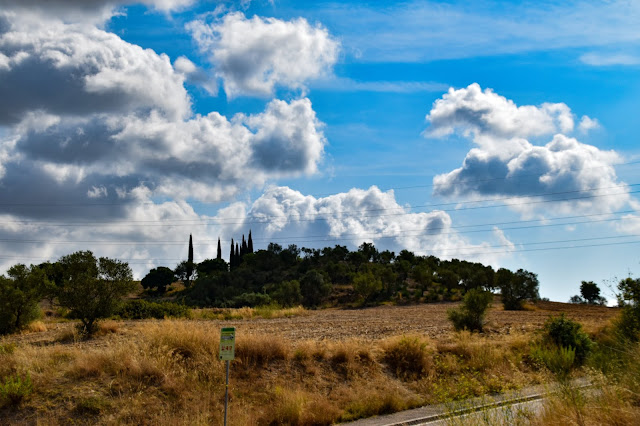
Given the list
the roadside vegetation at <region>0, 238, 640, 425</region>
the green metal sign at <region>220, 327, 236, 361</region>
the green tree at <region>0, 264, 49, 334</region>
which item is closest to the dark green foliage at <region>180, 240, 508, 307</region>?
the green tree at <region>0, 264, 49, 334</region>

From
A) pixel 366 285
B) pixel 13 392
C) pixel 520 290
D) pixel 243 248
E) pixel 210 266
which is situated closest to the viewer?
pixel 13 392

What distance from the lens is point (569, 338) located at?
20.3 m

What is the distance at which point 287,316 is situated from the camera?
1656 inches

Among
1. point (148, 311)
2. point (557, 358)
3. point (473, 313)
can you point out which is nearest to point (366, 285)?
point (148, 311)

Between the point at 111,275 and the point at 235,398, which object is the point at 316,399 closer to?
the point at 235,398

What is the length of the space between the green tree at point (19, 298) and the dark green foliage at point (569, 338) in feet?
91.4

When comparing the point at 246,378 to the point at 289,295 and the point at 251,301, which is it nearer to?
the point at 251,301

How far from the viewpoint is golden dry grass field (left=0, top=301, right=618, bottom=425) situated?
1280cm

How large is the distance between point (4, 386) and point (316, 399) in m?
8.74

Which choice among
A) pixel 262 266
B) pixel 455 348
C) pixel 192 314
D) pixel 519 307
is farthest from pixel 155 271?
pixel 455 348

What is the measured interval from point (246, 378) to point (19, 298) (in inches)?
797

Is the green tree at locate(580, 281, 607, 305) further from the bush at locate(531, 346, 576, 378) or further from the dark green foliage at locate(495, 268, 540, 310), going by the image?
the bush at locate(531, 346, 576, 378)

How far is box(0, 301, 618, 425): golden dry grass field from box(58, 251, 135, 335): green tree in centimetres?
518

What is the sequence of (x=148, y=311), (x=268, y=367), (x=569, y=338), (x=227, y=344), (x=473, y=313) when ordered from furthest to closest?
(x=148, y=311) < (x=473, y=313) < (x=569, y=338) < (x=268, y=367) < (x=227, y=344)
